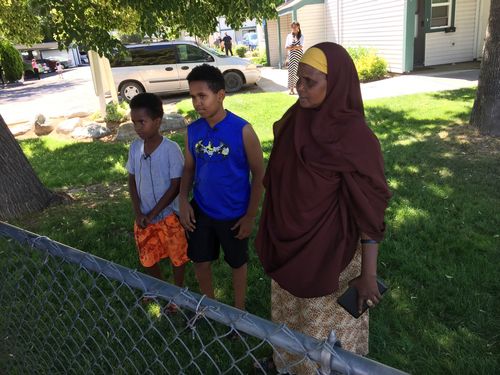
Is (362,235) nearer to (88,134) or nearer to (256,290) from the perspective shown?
(256,290)

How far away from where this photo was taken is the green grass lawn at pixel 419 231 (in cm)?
266

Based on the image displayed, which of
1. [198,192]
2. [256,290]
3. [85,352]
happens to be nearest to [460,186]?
[256,290]

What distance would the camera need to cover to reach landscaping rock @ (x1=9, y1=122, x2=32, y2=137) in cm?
1088

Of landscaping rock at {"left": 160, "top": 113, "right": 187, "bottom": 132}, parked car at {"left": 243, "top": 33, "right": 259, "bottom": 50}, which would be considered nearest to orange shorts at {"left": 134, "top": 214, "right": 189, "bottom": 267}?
landscaping rock at {"left": 160, "top": 113, "right": 187, "bottom": 132}

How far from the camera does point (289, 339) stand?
1.05 meters

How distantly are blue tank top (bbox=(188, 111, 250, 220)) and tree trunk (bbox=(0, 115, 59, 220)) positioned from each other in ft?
10.7

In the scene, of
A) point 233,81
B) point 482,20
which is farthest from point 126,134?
point 482,20

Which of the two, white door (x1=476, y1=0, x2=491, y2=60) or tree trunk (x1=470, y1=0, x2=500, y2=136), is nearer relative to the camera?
tree trunk (x1=470, y1=0, x2=500, y2=136)

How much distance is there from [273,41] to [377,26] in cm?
800

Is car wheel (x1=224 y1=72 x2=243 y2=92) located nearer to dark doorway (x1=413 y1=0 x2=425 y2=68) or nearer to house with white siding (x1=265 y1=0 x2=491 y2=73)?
house with white siding (x1=265 y1=0 x2=491 y2=73)

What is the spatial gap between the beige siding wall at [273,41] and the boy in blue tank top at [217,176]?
780 inches

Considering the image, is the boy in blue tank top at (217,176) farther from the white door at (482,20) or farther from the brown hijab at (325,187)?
the white door at (482,20)

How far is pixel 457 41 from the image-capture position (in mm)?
14266

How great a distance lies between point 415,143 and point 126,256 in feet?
14.5
